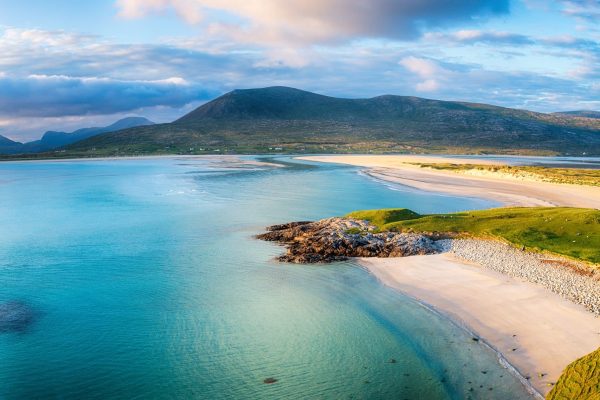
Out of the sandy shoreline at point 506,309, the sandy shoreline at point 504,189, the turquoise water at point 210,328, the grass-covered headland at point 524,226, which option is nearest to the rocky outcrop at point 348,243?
the sandy shoreline at point 506,309

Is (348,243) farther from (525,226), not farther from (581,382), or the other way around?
(581,382)

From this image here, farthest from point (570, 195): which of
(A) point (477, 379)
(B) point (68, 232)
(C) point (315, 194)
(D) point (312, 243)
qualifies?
(B) point (68, 232)

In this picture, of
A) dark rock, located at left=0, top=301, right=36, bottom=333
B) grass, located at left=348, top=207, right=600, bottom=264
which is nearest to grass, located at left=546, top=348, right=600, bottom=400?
grass, located at left=348, top=207, right=600, bottom=264

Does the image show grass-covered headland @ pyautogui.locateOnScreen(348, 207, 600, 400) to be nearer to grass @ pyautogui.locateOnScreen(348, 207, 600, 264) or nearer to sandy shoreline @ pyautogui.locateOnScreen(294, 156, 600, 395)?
grass @ pyautogui.locateOnScreen(348, 207, 600, 264)

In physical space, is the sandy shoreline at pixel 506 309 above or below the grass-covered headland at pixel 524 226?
below

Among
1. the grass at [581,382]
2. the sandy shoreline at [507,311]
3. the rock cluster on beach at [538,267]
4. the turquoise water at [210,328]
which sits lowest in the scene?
the turquoise water at [210,328]

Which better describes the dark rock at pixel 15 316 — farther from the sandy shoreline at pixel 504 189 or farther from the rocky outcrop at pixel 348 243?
the sandy shoreline at pixel 504 189

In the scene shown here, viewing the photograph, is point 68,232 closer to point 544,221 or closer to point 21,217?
point 21,217
